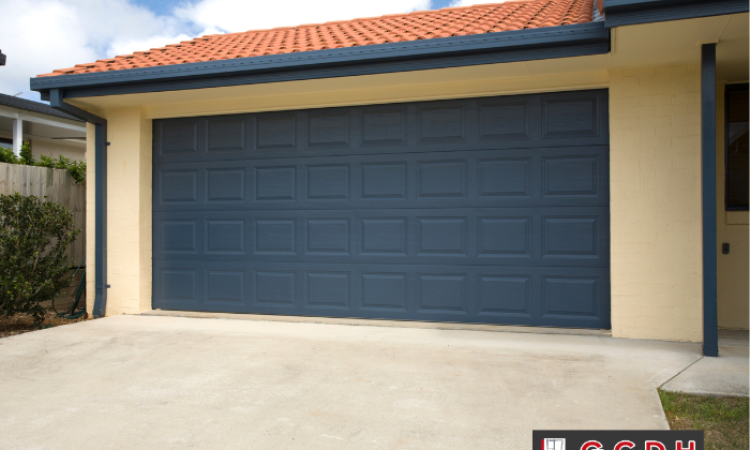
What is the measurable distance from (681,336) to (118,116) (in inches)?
292

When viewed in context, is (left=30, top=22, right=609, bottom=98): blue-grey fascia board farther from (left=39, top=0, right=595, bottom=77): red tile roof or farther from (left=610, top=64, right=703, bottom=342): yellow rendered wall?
(left=610, top=64, right=703, bottom=342): yellow rendered wall

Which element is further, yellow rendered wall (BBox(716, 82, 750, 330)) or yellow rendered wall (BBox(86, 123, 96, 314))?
yellow rendered wall (BBox(86, 123, 96, 314))

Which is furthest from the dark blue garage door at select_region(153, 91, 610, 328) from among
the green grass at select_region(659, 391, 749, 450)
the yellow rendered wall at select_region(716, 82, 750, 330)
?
the green grass at select_region(659, 391, 749, 450)

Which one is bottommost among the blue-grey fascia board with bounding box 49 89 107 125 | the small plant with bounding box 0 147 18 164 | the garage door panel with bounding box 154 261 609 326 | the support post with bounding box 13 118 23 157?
the garage door panel with bounding box 154 261 609 326

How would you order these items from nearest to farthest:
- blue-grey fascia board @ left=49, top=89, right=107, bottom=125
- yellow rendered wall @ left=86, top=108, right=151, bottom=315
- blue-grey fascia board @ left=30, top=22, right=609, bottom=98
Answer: blue-grey fascia board @ left=30, top=22, right=609, bottom=98 → blue-grey fascia board @ left=49, top=89, right=107, bottom=125 → yellow rendered wall @ left=86, top=108, right=151, bottom=315

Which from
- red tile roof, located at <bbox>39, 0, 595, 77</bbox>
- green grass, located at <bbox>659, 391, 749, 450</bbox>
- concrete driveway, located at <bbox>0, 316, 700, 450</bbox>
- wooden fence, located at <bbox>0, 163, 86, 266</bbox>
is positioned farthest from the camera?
wooden fence, located at <bbox>0, 163, 86, 266</bbox>

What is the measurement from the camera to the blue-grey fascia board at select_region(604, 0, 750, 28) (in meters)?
4.20

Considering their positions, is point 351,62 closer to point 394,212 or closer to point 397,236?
point 394,212

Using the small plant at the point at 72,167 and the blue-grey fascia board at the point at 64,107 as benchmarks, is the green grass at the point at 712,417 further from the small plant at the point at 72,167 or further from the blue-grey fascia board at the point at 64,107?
the small plant at the point at 72,167

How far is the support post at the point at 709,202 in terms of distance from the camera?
479 centimetres

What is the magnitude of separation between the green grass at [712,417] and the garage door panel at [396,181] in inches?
99.5

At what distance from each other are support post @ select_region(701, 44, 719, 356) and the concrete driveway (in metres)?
0.30

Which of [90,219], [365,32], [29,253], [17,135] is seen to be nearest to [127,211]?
[90,219]

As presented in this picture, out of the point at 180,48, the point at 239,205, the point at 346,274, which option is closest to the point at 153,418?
the point at 346,274
